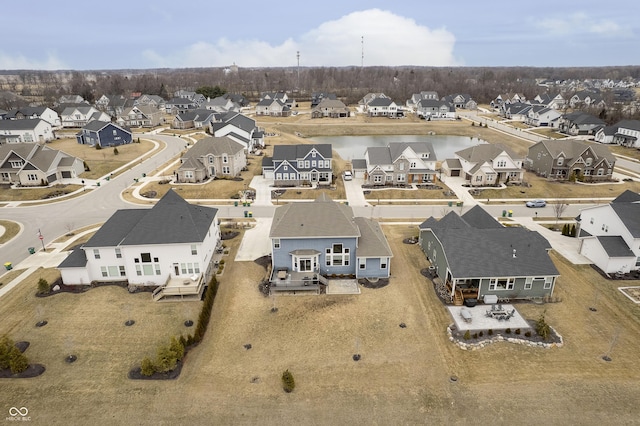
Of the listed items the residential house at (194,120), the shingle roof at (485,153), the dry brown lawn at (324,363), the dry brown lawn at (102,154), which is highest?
the residential house at (194,120)

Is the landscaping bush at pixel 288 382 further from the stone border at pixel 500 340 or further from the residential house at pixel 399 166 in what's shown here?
the residential house at pixel 399 166

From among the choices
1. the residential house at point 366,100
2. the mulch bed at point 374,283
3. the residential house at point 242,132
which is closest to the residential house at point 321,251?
the mulch bed at point 374,283

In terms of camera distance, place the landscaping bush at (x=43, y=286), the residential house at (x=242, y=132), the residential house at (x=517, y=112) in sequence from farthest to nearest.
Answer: the residential house at (x=517, y=112), the residential house at (x=242, y=132), the landscaping bush at (x=43, y=286)

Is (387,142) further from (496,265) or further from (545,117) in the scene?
(496,265)

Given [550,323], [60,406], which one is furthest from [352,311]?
[60,406]

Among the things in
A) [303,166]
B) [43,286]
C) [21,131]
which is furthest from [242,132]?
[43,286]

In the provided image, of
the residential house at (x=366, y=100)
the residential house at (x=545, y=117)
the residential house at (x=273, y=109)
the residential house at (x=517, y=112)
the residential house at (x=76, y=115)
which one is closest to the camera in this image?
the residential house at (x=545, y=117)

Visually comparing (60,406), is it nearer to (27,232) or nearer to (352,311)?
(352,311)
